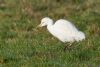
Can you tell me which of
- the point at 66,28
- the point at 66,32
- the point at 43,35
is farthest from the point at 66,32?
the point at 43,35

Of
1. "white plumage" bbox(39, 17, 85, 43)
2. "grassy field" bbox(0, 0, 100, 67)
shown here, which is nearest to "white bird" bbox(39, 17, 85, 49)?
"white plumage" bbox(39, 17, 85, 43)

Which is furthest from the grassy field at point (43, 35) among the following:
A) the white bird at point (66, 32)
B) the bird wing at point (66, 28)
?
the bird wing at point (66, 28)

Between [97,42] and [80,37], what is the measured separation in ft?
1.95

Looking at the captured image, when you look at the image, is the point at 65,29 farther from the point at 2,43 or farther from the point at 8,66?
the point at 8,66

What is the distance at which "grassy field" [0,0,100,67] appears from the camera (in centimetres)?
1041

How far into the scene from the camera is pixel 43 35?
14.6 m

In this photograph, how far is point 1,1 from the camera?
20250mm

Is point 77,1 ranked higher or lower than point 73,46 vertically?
higher

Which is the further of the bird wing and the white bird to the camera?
the bird wing

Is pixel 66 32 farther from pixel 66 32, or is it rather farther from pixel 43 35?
pixel 43 35

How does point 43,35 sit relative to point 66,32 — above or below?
above

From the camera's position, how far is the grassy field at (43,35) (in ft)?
34.1

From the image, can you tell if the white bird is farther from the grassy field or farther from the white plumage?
the grassy field

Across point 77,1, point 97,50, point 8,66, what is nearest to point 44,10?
point 77,1
